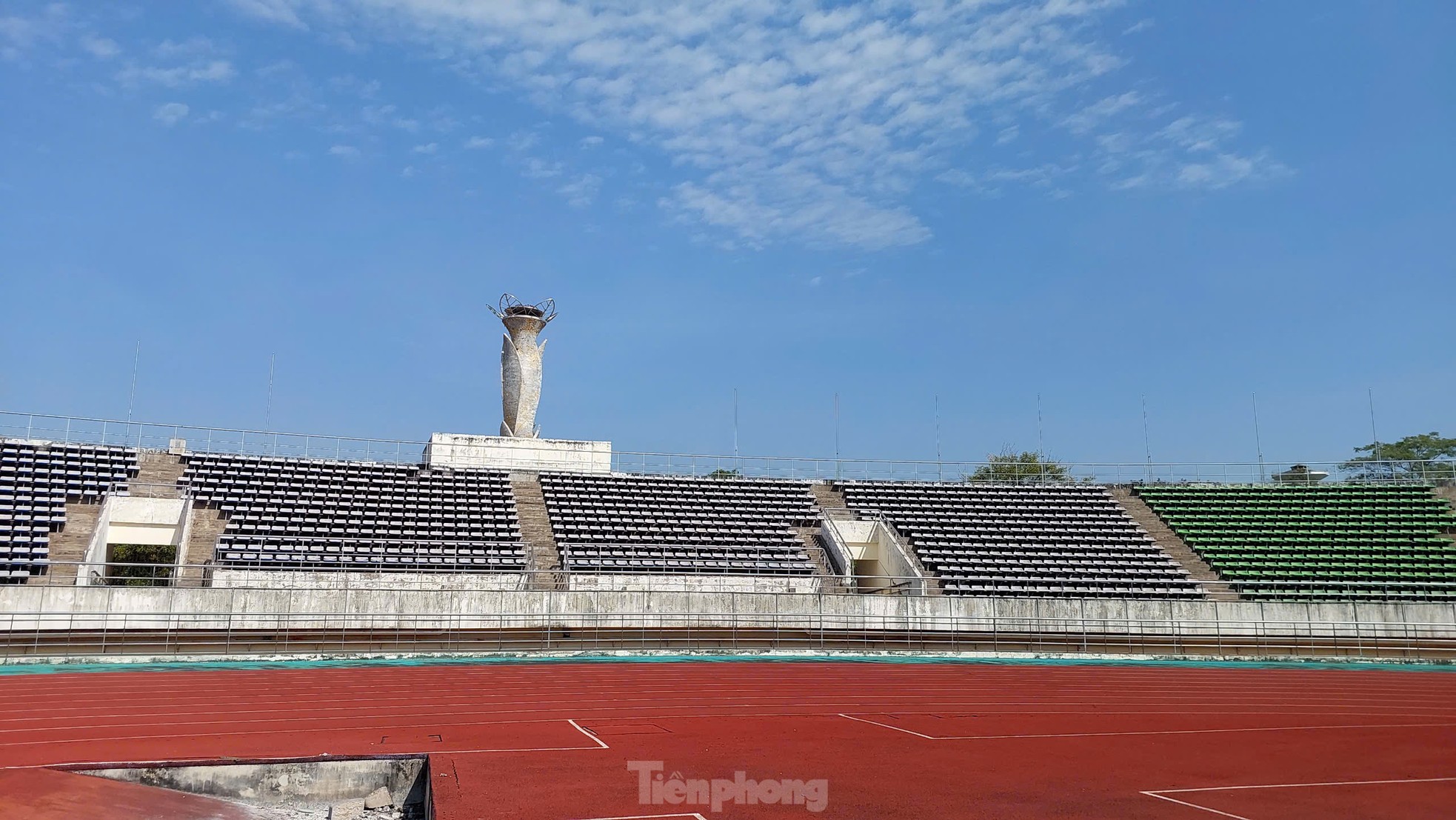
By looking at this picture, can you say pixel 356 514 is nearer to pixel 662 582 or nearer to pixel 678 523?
pixel 662 582

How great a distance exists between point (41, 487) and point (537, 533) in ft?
47.3

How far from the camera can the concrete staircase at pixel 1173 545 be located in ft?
103

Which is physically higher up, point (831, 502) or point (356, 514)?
point (831, 502)

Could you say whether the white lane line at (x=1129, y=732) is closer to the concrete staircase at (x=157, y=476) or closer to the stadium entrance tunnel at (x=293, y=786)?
the stadium entrance tunnel at (x=293, y=786)

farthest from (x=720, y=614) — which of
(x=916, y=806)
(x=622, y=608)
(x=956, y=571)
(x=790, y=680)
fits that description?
(x=916, y=806)

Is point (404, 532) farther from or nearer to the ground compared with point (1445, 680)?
farther from the ground

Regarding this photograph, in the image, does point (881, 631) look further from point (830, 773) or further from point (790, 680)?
point (830, 773)

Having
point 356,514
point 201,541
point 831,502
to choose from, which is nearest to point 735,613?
point 831,502

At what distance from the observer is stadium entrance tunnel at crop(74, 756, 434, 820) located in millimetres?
9034

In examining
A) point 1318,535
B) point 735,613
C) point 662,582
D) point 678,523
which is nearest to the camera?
point 735,613

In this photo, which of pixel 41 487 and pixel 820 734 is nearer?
pixel 820 734

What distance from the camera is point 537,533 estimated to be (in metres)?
32.6

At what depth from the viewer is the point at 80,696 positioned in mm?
15570

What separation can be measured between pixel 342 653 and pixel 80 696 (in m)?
7.26
